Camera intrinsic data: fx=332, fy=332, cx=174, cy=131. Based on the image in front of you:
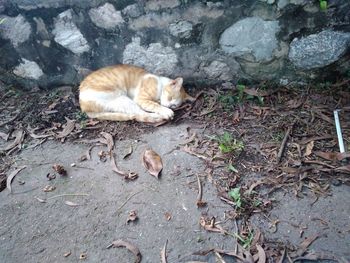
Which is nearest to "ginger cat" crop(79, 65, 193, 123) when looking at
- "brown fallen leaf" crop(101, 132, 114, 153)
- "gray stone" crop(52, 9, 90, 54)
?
"brown fallen leaf" crop(101, 132, 114, 153)

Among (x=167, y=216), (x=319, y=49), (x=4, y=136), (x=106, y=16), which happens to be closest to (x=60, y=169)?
(x=4, y=136)

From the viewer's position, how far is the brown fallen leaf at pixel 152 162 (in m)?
3.06

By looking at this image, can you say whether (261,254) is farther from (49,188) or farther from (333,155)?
→ (49,188)

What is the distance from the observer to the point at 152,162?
3.14m

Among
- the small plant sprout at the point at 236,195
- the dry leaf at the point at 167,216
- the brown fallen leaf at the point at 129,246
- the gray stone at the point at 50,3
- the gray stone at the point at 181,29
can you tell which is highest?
the gray stone at the point at 50,3

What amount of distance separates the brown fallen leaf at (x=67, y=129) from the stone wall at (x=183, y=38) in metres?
0.70

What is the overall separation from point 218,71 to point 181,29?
0.65 m

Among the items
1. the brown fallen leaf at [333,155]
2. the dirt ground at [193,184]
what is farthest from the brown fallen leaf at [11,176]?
the brown fallen leaf at [333,155]

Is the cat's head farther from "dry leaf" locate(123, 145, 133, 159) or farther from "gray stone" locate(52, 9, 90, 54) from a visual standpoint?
"gray stone" locate(52, 9, 90, 54)

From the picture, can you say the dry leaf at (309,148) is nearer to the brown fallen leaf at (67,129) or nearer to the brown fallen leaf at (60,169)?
the brown fallen leaf at (60,169)

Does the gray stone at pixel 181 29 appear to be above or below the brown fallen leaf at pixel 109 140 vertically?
above

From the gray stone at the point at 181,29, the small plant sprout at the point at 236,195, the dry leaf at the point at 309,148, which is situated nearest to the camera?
the small plant sprout at the point at 236,195

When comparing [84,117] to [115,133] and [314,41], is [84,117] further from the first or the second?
[314,41]

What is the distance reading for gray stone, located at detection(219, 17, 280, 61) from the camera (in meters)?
3.51
